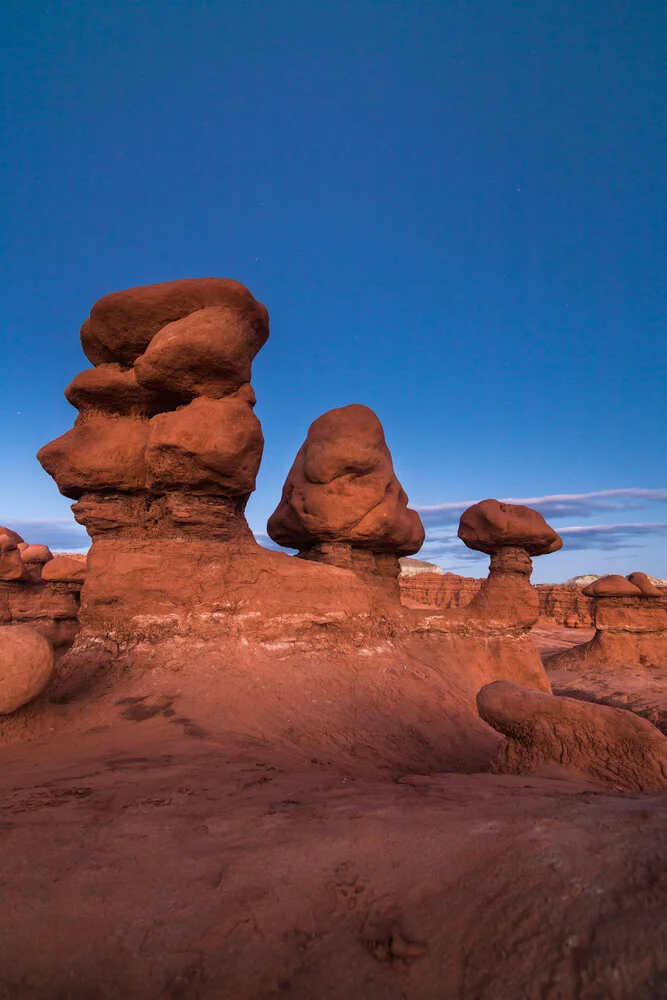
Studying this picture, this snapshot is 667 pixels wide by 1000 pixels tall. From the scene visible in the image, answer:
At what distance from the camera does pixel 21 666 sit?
453cm

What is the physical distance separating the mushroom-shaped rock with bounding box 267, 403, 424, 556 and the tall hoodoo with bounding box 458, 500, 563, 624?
9.55ft

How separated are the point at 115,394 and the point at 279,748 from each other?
17.1 ft

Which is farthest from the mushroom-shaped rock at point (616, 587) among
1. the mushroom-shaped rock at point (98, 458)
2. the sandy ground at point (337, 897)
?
the sandy ground at point (337, 897)

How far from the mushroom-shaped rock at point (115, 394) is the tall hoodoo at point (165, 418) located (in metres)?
0.02

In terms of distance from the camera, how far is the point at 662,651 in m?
19.0

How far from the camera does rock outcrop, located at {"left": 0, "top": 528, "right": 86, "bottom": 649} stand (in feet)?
47.5

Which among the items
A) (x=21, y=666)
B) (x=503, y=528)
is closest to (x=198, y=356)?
(x=21, y=666)

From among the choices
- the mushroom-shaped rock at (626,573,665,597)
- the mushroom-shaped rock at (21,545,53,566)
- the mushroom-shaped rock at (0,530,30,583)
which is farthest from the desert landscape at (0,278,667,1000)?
the mushroom-shaped rock at (21,545,53,566)

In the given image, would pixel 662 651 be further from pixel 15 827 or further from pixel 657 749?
pixel 15 827

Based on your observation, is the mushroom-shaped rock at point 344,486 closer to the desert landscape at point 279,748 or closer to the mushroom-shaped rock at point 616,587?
the desert landscape at point 279,748

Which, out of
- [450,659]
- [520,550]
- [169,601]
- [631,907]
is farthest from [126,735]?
[520,550]

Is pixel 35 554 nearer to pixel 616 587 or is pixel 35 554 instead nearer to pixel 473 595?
pixel 616 587

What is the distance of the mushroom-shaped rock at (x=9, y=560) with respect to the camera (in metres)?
15.7

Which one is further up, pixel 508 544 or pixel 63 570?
pixel 508 544
